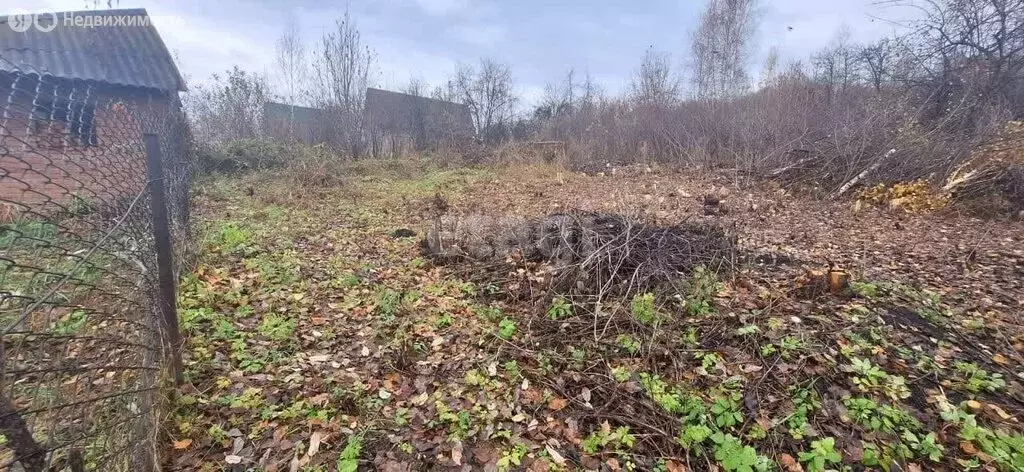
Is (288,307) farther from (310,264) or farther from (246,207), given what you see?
(246,207)

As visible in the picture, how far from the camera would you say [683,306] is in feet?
11.3

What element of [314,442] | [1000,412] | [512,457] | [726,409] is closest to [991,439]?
[1000,412]

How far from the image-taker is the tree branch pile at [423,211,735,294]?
3842 millimetres

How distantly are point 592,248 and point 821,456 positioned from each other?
7.79ft

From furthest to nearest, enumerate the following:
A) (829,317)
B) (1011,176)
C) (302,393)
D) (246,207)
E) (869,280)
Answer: (246,207) < (1011,176) < (869,280) < (829,317) < (302,393)

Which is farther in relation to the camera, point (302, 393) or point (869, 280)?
point (869, 280)

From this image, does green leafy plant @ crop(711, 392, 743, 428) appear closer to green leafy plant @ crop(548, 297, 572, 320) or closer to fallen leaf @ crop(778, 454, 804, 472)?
fallen leaf @ crop(778, 454, 804, 472)

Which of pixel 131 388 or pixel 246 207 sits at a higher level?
pixel 246 207

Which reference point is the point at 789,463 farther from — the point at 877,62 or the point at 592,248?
the point at 877,62

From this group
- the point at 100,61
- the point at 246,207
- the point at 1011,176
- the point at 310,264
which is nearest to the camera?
the point at 310,264

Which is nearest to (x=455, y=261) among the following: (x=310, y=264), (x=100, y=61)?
(x=310, y=264)

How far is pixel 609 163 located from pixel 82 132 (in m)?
13.4

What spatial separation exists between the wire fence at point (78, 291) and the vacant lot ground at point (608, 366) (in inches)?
16.5

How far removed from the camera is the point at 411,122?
60.5 feet
